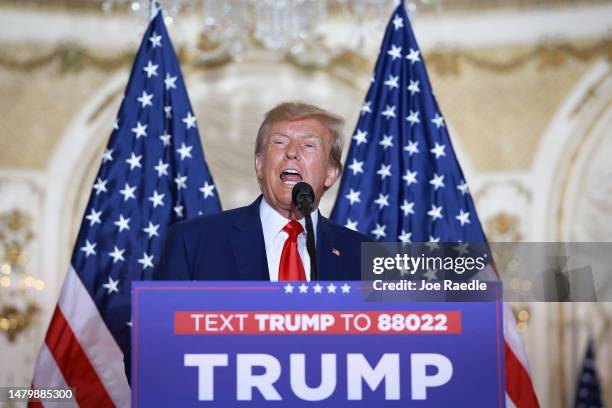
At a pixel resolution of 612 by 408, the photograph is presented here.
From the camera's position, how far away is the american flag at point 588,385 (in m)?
6.43

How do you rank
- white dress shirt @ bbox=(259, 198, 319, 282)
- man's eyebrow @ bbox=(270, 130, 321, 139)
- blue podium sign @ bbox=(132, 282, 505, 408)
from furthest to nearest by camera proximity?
man's eyebrow @ bbox=(270, 130, 321, 139) → white dress shirt @ bbox=(259, 198, 319, 282) → blue podium sign @ bbox=(132, 282, 505, 408)

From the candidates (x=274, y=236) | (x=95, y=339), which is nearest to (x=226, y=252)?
(x=274, y=236)

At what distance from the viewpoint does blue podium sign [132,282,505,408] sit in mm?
1909

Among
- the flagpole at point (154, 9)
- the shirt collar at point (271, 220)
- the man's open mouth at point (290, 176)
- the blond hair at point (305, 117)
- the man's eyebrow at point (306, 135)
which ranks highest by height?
the flagpole at point (154, 9)

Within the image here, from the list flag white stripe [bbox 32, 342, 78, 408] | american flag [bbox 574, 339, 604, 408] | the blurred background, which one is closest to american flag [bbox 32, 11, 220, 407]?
flag white stripe [bbox 32, 342, 78, 408]

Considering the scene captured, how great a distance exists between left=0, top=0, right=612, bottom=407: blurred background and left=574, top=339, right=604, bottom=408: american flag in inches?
3.5

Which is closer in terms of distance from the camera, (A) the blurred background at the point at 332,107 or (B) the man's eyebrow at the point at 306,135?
(B) the man's eyebrow at the point at 306,135

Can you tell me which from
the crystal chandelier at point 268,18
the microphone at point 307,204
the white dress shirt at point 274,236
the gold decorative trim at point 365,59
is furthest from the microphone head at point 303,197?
the gold decorative trim at point 365,59

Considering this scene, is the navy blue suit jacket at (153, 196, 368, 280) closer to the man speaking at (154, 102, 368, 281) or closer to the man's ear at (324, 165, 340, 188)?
the man speaking at (154, 102, 368, 281)

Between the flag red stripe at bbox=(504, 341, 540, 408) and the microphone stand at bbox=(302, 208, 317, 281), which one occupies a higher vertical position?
the microphone stand at bbox=(302, 208, 317, 281)

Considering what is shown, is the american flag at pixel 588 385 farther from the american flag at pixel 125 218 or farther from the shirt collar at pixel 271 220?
the shirt collar at pixel 271 220

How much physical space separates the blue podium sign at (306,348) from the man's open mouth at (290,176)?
34.5 inches

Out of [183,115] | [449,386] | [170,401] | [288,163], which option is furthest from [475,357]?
[183,115]

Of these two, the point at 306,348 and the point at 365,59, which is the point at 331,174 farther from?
the point at 365,59
